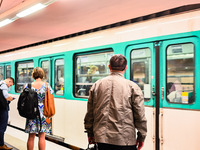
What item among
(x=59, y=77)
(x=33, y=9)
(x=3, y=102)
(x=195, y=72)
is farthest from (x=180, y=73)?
(x=3, y=102)

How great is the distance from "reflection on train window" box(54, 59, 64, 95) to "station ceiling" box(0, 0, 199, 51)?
793 millimetres

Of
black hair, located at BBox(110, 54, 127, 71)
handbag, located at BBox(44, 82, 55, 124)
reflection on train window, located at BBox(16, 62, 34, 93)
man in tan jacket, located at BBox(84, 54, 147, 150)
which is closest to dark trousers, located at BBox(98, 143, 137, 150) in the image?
man in tan jacket, located at BBox(84, 54, 147, 150)

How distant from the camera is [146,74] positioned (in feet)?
10.8

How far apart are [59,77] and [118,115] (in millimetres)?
3488

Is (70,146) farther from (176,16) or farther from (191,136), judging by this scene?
(176,16)

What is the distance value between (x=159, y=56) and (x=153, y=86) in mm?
434

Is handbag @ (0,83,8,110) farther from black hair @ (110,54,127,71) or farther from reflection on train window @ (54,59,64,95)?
black hair @ (110,54,127,71)

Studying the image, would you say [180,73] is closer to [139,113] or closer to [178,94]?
[178,94]

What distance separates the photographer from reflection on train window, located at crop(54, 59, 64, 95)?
16.8ft

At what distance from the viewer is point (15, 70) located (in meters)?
7.14

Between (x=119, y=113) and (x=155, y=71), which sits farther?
(x=155, y=71)

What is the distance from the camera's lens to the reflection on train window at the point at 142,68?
3277 mm

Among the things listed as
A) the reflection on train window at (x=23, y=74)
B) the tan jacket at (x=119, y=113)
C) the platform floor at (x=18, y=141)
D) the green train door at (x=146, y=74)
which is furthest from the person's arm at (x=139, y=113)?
the reflection on train window at (x=23, y=74)

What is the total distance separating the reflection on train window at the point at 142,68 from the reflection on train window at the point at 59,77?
6.94 feet
